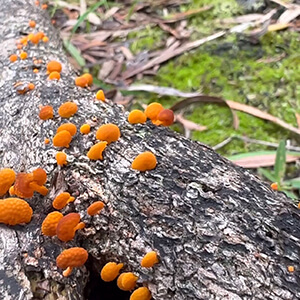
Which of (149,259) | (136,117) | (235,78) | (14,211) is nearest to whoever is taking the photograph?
(149,259)

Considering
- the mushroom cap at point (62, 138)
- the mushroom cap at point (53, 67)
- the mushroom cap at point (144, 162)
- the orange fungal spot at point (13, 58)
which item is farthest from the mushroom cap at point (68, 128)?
the orange fungal spot at point (13, 58)

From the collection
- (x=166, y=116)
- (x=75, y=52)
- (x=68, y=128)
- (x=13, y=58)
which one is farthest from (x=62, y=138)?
(x=75, y=52)

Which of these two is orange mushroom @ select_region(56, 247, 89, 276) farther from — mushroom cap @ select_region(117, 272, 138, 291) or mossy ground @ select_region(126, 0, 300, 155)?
mossy ground @ select_region(126, 0, 300, 155)

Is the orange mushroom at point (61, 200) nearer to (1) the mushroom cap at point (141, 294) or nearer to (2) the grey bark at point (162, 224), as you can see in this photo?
(2) the grey bark at point (162, 224)

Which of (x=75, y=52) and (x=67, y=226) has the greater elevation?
(x=67, y=226)

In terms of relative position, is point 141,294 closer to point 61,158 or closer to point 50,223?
point 50,223

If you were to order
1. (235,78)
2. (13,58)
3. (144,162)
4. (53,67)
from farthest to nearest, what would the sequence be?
(235,78) < (13,58) < (53,67) < (144,162)

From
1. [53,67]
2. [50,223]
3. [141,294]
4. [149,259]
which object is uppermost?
[53,67]
